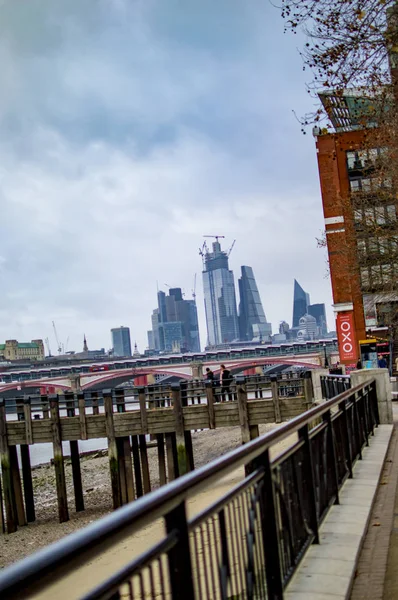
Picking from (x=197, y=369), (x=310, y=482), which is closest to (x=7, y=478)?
(x=310, y=482)

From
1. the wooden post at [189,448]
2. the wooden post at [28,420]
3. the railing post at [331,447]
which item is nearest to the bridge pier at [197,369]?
the wooden post at [28,420]

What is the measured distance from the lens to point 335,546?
19.4 ft

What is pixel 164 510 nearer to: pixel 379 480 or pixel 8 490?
pixel 379 480

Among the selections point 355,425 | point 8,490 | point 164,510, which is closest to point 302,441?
point 164,510

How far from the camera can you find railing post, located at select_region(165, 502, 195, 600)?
2854 millimetres

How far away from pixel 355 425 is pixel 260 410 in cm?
1493

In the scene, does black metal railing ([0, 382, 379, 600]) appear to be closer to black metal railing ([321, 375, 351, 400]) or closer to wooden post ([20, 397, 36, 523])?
black metal railing ([321, 375, 351, 400])

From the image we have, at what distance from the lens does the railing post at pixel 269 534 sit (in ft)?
14.2

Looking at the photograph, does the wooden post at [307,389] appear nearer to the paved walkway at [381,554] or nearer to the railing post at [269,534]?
the paved walkway at [381,554]

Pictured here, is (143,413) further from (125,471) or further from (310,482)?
(310,482)

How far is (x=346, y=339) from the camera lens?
43.2 meters

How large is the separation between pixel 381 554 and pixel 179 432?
19.2 meters

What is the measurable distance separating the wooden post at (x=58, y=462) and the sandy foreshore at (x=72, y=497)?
0.48 m

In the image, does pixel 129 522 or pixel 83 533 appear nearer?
pixel 83 533
